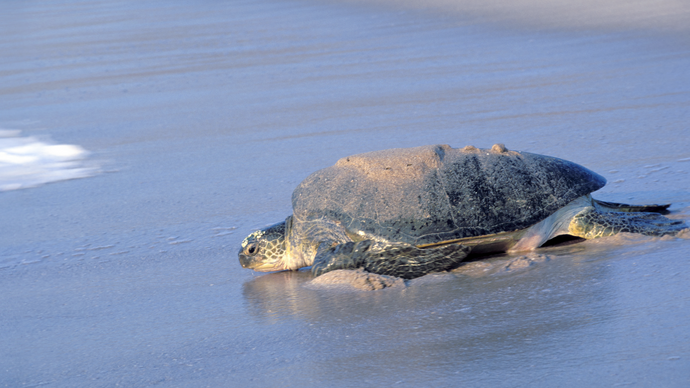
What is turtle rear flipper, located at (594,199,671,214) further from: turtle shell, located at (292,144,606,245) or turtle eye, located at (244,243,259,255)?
turtle eye, located at (244,243,259,255)

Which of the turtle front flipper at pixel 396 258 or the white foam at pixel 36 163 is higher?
the white foam at pixel 36 163

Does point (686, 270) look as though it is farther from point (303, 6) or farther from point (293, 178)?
point (303, 6)

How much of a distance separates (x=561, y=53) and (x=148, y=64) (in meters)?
5.62

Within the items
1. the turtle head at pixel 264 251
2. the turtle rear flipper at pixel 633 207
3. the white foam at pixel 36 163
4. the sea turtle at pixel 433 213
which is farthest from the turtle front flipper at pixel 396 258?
the white foam at pixel 36 163

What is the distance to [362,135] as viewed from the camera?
245 inches

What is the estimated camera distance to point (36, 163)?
20.2ft

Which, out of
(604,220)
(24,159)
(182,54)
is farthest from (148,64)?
(604,220)

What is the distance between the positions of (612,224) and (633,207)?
1.15 feet

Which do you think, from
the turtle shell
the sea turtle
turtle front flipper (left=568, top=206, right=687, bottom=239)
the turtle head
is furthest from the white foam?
turtle front flipper (left=568, top=206, right=687, bottom=239)

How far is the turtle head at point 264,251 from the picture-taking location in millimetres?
3762

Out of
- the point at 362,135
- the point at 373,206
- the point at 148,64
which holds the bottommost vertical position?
the point at 373,206

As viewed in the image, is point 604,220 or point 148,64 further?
point 148,64

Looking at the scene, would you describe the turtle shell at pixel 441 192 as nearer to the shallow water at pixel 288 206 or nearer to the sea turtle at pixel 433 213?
the sea turtle at pixel 433 213

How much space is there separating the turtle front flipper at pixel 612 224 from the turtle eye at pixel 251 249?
1.59 metres
